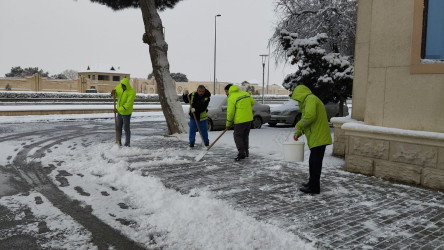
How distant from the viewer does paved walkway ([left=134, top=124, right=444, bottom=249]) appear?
378 cm

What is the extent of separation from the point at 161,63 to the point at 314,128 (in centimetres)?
754

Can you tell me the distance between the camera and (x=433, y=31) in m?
5.83

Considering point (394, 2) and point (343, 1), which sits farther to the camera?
point (343, 1)

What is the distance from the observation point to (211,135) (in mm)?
12602

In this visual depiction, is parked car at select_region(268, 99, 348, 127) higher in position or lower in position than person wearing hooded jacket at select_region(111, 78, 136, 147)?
lower

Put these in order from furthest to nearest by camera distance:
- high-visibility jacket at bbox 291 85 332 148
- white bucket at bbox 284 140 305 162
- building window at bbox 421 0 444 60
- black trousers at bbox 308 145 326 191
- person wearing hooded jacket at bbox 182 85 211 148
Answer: person wearing hooded jacket at bbox 182 85 211 148 → white bucket at bbox 284 140 305 162 → building window at bbox 421 0 444 60 → black trousers at bbox 308 145 326 191 → high-visibility jacket at bbox 291 85 332 148

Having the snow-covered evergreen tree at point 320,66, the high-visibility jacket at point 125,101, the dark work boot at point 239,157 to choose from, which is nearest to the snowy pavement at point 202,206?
the dark work boot at point 239,157

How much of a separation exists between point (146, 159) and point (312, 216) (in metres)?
4.38

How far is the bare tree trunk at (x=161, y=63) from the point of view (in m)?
11.5

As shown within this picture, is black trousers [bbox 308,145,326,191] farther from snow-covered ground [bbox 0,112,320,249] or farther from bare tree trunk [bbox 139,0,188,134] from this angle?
bare tree trunk [bbox 139,0,188,134]

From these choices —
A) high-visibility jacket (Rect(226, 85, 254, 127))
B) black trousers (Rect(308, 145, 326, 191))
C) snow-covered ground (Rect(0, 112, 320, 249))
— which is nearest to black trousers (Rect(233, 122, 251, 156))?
high-visibility jacket (Rect(226, 85, 254, 127))

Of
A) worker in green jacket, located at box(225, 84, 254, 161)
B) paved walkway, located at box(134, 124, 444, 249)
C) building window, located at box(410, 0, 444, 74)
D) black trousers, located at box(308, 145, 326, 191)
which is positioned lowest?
paved walkway, located at box(134, 124, 444, 249)

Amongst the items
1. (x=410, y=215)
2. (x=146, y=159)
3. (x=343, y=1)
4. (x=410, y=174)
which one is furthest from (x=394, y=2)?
(x=343, y=1)

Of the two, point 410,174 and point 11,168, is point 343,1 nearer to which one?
point 410,174
